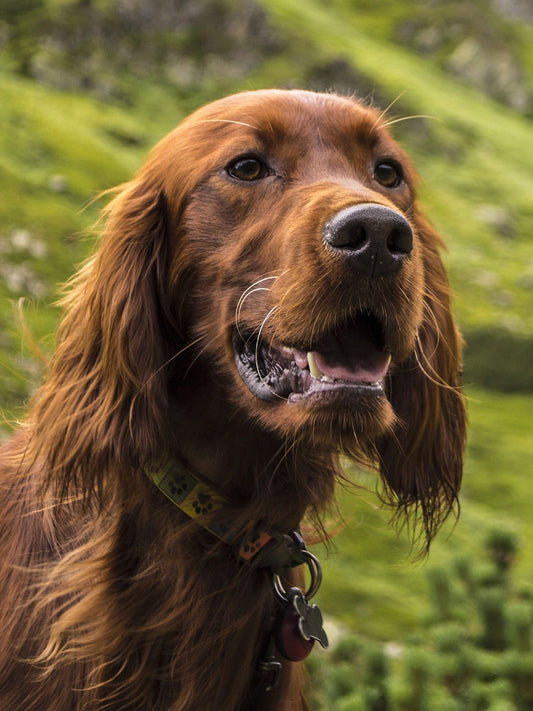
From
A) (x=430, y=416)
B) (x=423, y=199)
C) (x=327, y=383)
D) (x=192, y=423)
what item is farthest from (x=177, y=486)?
(x=423, y=199)

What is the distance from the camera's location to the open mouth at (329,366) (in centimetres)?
228

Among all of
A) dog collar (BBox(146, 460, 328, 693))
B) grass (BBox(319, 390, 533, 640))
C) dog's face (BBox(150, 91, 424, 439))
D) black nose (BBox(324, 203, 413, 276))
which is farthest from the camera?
grass (BBox(319, 390, 533, 640))

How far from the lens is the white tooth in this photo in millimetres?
2307

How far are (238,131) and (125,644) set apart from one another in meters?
1.43

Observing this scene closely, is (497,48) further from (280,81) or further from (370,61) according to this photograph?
(280,81)

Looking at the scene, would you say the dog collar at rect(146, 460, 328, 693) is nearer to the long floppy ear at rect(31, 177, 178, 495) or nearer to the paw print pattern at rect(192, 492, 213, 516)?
the paw print pattern at rect(192, 492, 213, 516)

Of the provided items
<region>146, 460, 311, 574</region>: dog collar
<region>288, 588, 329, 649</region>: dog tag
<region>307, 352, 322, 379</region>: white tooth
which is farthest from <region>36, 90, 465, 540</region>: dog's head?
<region>288, 588, 329, 649</region>: dog tag

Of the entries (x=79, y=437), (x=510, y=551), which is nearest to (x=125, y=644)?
(x=79, y=437)

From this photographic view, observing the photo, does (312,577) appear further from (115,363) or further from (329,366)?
(115,363)

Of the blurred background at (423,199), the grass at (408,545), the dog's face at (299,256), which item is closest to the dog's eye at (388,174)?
the dog's face at (299,256)

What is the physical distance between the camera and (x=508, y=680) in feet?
12.4

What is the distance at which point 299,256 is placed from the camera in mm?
2268

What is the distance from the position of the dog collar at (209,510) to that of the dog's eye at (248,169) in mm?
801

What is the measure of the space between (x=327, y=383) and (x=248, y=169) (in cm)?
67
